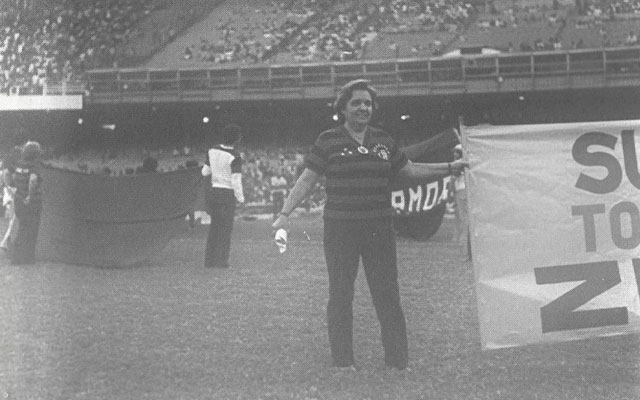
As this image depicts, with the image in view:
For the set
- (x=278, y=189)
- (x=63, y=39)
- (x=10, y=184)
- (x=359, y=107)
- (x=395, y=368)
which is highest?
(x=63, y=39)

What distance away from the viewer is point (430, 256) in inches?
483

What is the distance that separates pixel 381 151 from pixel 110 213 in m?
7.18

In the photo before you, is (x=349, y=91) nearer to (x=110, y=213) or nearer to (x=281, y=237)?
(x=281, y=237)

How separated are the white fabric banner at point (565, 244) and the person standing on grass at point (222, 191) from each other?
6.21 m

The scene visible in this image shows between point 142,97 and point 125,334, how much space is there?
28735mm

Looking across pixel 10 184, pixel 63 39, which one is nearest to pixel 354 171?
pixel 10 184

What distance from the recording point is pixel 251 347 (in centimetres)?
637

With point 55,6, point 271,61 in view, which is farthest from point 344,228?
point 271,61

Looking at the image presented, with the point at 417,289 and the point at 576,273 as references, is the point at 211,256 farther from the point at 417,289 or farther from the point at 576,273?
the point at 576,273

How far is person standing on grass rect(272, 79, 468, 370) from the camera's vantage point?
17.9ft

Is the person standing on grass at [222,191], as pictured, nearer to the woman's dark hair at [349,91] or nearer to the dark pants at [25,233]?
the dark pants at [25,233]

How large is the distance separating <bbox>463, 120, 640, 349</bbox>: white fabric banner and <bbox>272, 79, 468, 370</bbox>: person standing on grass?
44cm

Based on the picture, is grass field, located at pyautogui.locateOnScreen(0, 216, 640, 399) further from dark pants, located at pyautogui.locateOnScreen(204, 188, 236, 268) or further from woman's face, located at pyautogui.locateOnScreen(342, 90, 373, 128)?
woman's face, located at pyautogui.locateOnScreen(342, 90, 373, 128)

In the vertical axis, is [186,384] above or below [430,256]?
above
